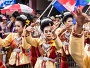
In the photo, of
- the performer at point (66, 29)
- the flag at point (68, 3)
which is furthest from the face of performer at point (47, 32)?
the flag at point (68, 3)

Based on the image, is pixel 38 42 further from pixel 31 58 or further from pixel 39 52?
pixel 31 58

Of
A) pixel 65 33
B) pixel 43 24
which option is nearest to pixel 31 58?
pixel 65 33

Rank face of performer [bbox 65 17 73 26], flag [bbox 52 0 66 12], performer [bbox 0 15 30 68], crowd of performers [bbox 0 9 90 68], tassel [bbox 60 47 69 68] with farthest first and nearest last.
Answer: flag [bbox 52 0 66 12], tassel [bbox 60 47 69 68], face of performer [bbox 65 17 73 26], performer [bbox 0 15 30 68], crowd of performers [bbox 0 9 90 68]

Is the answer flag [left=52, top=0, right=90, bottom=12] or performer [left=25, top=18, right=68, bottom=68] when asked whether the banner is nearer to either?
flag [left=52, top=0, right=90, bottom=12]

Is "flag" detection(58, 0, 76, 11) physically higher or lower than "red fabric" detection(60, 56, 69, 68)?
higher

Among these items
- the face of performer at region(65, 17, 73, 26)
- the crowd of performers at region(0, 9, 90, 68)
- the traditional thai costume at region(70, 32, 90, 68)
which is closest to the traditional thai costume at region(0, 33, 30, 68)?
the crowd of performers at region(0, 9, 90, 68)

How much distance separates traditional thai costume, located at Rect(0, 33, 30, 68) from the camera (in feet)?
22.2

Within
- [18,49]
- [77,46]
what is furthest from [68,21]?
[77,46]

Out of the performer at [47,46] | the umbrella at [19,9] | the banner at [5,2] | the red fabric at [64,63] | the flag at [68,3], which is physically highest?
the banner at [5,2]

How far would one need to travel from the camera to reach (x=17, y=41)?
678cm

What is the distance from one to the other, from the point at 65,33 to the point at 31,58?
938 mm

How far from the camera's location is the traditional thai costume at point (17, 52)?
6754mm

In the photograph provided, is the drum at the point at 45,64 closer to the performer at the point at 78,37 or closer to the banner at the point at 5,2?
the performer at the point at 78,37

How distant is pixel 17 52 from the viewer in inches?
270
